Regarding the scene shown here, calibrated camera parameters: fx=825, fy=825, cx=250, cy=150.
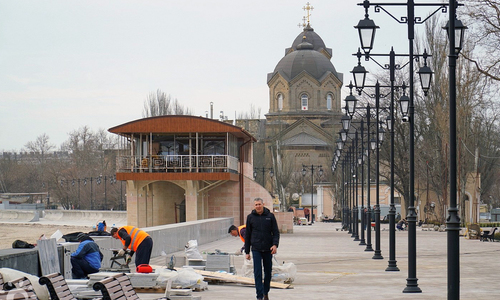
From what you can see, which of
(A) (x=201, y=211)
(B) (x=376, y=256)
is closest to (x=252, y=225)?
(B) (x=376, y=256)

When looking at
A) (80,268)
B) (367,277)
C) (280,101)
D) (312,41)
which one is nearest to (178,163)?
(367,277)

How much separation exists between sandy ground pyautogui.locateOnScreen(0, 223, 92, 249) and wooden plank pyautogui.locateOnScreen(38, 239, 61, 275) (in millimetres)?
44464

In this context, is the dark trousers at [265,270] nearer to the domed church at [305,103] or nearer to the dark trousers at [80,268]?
the dark trousers at [80,268]

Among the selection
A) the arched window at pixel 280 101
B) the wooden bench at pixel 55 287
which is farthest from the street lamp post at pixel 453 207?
the arched window at pixel 280 101

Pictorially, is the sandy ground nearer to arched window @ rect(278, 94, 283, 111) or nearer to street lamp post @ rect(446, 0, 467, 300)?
arched window @ rect(278, 94, 283, 111)

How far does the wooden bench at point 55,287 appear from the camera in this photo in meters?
9.06

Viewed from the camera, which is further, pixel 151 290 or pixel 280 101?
pixel 280 101

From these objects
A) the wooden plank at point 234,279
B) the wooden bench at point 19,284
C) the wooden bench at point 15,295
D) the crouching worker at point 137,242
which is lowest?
the wooden plank at point 234,279

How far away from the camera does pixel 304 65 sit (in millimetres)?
108250

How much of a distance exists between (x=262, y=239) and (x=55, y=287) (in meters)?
4.34

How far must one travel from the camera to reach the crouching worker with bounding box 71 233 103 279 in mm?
14228

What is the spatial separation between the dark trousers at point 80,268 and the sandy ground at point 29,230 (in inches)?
1706

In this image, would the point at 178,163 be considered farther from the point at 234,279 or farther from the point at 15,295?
the point at 15,295

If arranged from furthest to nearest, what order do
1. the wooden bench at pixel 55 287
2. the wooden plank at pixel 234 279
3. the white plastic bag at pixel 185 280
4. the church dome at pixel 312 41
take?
the church dome at pixel 312 41 → the wooden plank at pixel 234 279 → the white plastic bag at pixel 185 280 → the wooden bench at pixel 55 287
